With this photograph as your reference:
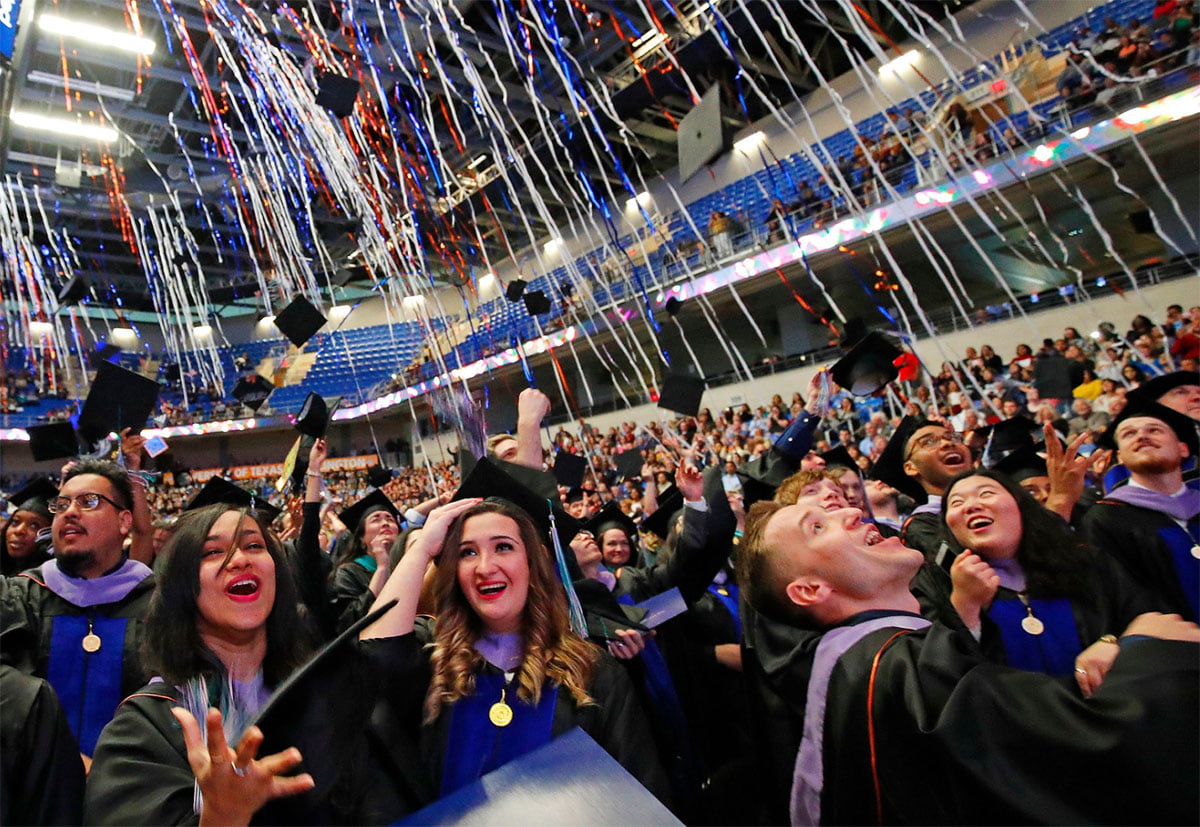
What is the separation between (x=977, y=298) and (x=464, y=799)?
18139 mm

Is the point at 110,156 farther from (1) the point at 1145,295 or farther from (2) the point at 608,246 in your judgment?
(1) the point at 1145,295

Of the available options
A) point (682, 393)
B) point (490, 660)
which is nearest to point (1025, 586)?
point (490, 660)

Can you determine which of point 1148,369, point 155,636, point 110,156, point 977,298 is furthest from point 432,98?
point 155,636

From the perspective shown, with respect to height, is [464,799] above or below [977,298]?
below

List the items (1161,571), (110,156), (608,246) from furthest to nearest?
(608,246)
(110,156)
(1161,571)

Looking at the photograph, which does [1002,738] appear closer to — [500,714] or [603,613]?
[500,714]

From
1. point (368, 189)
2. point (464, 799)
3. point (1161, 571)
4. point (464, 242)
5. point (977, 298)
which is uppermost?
point (464, 242)

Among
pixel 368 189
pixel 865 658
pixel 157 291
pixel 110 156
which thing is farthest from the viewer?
pixel 157 291

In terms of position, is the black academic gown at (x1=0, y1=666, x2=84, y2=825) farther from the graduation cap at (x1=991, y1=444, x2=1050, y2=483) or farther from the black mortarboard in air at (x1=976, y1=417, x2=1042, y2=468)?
the black mortarboard in air at (x1=976, y1=417, x2=1042, y2=468)

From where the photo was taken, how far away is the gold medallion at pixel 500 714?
1.83 metres

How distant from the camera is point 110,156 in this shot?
15953 mm

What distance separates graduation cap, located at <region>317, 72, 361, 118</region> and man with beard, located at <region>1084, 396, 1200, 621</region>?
22.8ft

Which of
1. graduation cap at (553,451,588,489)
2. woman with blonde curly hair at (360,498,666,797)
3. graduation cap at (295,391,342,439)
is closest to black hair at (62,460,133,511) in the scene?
graduation cap at (295,391,342,439)

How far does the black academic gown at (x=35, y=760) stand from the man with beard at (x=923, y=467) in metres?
2.84
